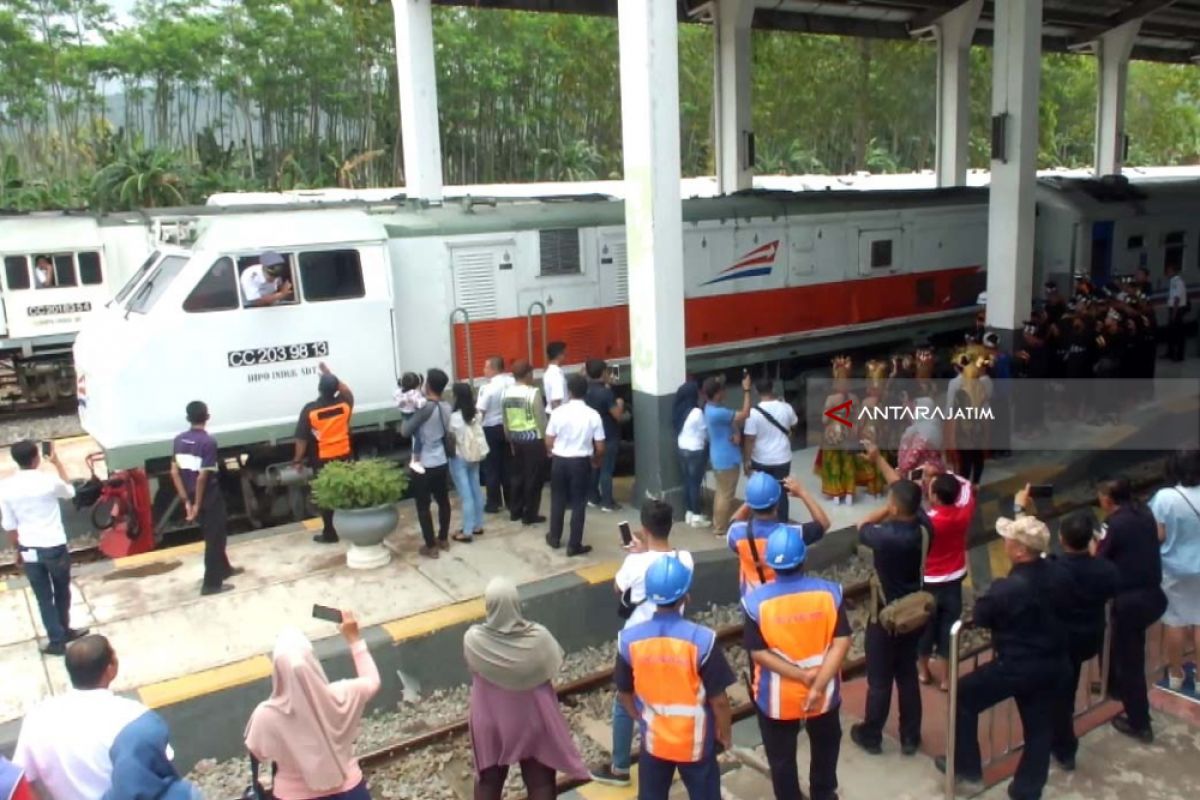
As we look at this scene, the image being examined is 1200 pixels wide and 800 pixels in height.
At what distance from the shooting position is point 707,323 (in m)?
13.4

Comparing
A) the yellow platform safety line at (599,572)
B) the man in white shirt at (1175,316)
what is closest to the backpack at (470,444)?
the yellow platform safety line at (599,572)

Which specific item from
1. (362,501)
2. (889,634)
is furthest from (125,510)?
(889,634)

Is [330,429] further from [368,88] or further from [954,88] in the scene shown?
[368,88]

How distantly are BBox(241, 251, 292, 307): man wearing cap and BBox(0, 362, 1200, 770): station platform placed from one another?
2.24 meters

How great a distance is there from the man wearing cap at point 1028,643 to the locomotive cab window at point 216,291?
7416 mm

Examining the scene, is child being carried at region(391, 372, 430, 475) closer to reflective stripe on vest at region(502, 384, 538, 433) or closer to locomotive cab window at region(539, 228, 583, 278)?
reflective stripe on vest at region(502, 384, 538, 433)

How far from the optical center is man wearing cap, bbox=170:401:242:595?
8219 millimetres

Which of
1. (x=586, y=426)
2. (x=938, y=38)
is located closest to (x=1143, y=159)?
(x=938, y=38)

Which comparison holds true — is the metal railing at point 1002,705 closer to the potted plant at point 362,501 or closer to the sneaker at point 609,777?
the sneaker at point 609,777

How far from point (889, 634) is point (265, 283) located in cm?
690

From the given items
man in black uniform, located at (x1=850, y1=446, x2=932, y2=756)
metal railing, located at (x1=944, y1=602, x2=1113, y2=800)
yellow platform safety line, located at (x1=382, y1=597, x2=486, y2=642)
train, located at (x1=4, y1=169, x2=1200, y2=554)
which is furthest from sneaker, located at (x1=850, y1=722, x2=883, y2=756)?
train, located at (x1=4, y1=169, x2=1200, y2=554)

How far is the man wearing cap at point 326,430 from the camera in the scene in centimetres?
941

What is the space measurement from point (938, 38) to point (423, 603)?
1581 cm

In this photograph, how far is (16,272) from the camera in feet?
59.8
